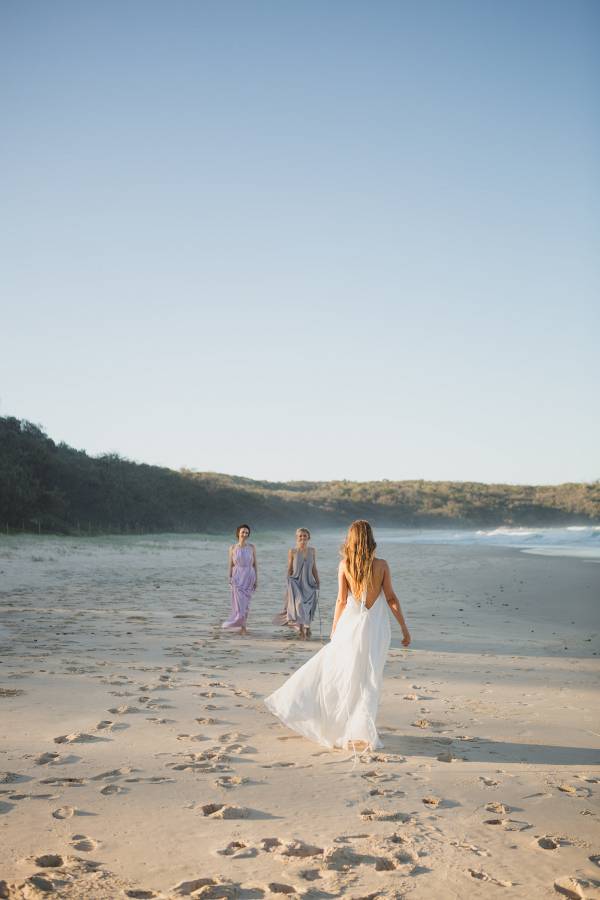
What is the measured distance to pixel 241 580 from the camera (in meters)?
9.66

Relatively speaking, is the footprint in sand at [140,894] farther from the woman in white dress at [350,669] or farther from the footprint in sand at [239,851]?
the woman in white dress at [350,669]

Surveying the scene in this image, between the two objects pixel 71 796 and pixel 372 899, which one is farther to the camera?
pixel 71 796

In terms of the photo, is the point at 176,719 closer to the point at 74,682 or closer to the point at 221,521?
the point at 74,682

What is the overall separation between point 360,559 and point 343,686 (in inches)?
36.8

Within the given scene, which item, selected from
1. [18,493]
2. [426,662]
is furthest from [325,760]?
[18,493]

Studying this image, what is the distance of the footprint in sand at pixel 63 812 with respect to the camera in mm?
3183

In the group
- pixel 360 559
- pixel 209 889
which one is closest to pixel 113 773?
pixel 209 889


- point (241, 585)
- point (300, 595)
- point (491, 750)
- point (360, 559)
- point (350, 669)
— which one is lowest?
point (491, 750)

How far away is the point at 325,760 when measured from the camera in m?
4.22

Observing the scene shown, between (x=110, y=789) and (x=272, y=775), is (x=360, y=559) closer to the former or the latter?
(x=272, y=775)

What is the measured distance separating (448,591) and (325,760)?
11754 millimetres

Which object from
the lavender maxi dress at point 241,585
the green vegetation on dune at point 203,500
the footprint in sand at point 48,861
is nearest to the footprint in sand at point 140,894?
the footprint in sand at point 48,861

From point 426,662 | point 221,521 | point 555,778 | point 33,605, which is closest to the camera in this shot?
point 555,778

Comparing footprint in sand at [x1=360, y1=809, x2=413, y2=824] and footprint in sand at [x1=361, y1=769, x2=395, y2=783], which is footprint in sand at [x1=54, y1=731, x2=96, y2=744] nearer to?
footprint in sand at [x1=361, y1=769, x2=395, y2=783]
